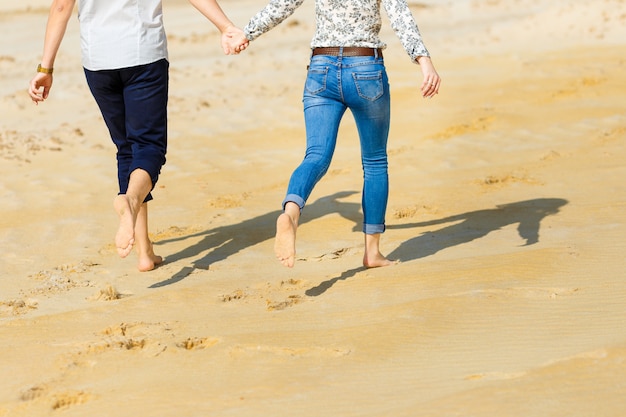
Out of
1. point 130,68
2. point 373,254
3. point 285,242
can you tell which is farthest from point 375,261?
point 130,68

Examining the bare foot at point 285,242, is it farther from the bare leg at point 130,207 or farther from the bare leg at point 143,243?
the bare leg at point 143,243

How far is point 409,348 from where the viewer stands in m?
3.89

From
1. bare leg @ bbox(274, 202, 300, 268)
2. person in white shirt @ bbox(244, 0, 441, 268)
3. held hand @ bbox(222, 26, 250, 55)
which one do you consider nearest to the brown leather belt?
person in white shirt @ bbox(244, 0, 441, 268)

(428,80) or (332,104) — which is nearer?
(428,80)

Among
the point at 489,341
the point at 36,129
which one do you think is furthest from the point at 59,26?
the point at 36,129

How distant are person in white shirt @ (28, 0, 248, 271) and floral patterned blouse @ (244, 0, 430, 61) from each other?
0.91ft

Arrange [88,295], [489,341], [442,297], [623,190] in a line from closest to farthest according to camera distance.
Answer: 1. [489,341]
2. [442,297]
3. [88,295]
4. [623,190]

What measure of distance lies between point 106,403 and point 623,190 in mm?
4117

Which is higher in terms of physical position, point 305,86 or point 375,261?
point 305,86

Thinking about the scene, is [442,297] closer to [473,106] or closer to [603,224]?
Result: [603,224]

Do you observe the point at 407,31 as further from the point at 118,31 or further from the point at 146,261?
the point at 146,261

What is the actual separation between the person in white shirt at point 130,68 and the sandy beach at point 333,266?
64 cm

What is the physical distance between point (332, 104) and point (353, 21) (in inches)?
15.5

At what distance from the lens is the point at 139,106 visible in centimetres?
501
